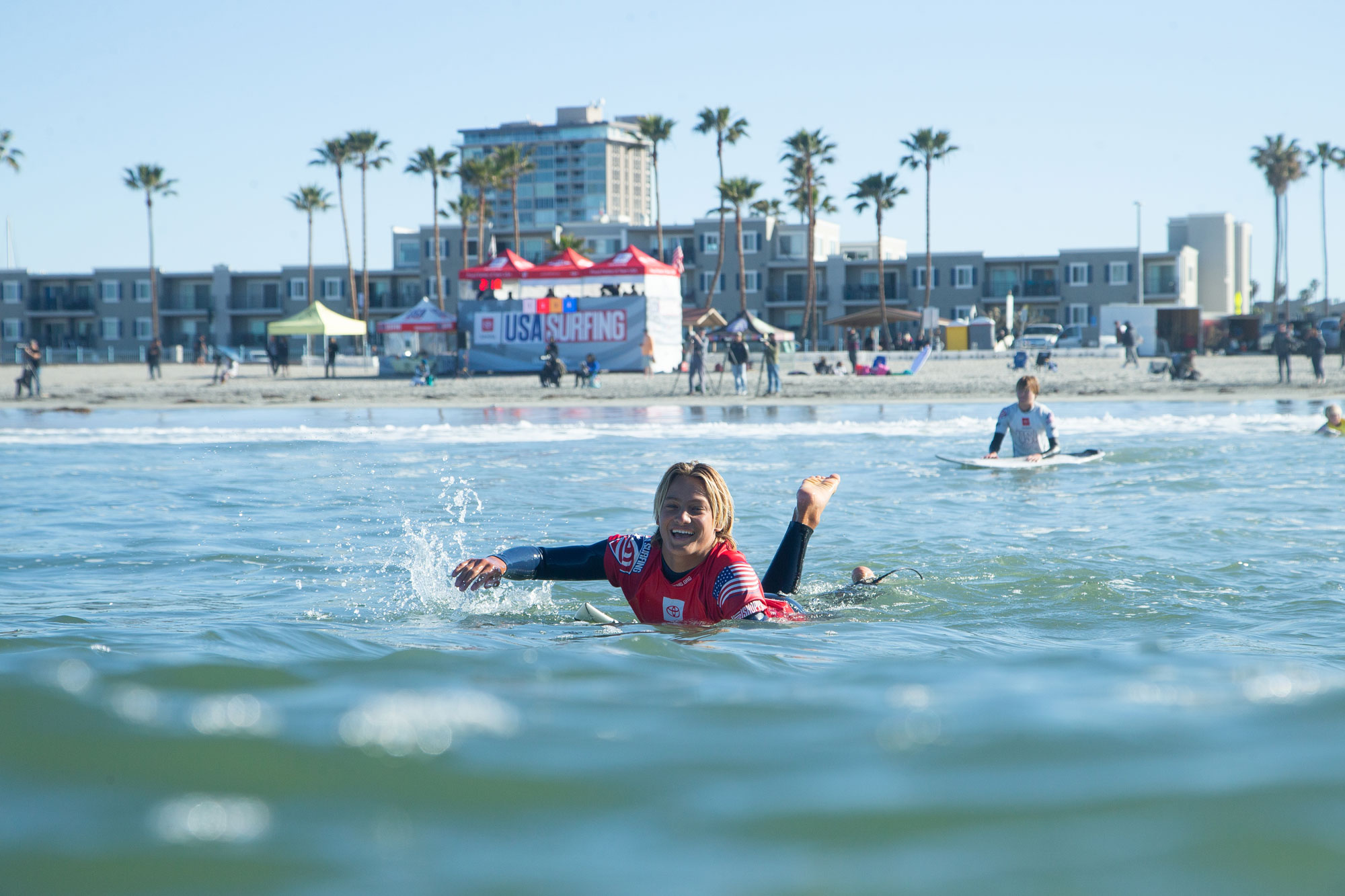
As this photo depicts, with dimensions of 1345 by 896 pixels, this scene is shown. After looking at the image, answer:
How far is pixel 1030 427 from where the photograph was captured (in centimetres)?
1270

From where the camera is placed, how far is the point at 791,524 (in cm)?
524

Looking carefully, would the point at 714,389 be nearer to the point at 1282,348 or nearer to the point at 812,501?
the point at 1282,348

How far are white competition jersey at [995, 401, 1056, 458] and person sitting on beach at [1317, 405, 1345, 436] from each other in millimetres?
5600

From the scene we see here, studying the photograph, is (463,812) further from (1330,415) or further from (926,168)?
(926,168)

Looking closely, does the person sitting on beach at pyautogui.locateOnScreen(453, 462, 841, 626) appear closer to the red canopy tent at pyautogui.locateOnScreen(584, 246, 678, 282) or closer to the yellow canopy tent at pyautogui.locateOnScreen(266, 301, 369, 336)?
the red canopy tent at pyautogui.locateOnScreen(584, 246, 678, 282)

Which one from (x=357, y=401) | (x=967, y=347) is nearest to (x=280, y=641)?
(x=357, y=401)

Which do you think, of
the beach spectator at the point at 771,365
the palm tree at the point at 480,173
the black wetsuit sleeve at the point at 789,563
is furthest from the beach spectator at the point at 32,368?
the palm tree at the point at 480,173

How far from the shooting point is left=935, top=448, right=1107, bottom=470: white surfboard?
12.6 m


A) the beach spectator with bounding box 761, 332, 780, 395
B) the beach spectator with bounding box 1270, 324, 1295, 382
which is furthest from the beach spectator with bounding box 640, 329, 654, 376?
the beach spectator with bounding box 1270, 324, 1295, 382

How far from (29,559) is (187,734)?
529 centimetres

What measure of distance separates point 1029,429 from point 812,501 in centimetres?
838

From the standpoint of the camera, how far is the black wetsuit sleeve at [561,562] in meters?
5.16

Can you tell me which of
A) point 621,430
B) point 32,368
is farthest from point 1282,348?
point 32,368

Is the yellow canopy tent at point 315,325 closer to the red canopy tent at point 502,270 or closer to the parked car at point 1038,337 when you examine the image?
the red canopy tent at point 502,270
